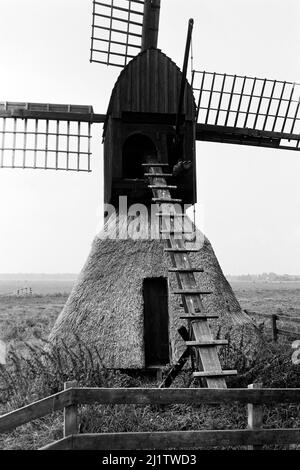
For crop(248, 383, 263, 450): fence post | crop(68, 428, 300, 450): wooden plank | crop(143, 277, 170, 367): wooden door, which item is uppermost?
crop(248, 383, 263, 450): fence post

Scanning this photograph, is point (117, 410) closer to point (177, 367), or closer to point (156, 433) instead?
point (177, 367)

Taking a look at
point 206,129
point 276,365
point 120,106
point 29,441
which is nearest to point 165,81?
point 120,106

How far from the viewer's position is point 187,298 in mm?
7949

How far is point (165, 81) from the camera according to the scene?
11.1 m

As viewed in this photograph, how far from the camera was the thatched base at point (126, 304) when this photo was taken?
980 cm

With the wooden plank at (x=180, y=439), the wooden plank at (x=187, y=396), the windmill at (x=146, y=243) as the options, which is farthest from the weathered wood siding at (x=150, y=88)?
the wooden plank at (x=180, y=439)

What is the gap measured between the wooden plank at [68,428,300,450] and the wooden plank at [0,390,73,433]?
377 millimetres

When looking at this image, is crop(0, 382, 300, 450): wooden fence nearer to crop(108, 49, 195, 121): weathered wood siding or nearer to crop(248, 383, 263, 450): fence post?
crop(248, 383, 263, 450): fence post

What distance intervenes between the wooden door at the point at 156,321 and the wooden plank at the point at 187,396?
4.65 metres

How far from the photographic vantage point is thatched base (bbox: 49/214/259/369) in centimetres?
980

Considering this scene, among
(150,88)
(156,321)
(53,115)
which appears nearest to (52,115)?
(53,115)

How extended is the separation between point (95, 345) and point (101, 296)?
3.38 ft

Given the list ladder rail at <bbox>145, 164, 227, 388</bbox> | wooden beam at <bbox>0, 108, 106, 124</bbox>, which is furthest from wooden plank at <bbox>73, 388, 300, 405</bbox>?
wooden beam at <bbox>0, 108, 106, 124</bbox>
